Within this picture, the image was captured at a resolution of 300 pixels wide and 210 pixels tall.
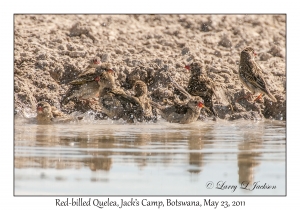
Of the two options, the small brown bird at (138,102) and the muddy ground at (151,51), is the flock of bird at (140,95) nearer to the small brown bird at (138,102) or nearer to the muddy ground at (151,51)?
the small brown bird at (138,102)

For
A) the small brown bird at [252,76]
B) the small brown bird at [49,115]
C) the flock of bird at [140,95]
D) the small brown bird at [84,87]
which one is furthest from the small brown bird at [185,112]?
the small brown bird at [49,115]

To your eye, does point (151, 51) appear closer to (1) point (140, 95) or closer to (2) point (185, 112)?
(1) point (140, 95)

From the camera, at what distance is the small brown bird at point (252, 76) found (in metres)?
12.9

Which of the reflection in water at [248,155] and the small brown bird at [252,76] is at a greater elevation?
the small brown bird at [252,76]

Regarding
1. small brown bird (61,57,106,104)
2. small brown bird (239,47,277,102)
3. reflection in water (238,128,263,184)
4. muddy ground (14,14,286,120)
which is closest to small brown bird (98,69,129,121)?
small brown bird (61,57,106,104)

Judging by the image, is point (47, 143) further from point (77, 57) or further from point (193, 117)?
point (77, 57)

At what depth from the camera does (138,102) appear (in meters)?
12.1

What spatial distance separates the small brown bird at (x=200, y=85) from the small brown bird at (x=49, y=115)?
2.02 metres

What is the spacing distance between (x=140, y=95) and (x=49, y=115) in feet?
4.94

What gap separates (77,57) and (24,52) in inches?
37.2

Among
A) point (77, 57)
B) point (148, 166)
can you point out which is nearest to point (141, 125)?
point (77, 57)

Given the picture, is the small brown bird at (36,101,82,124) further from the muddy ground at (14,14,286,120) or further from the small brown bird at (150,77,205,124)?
the small brown bird at (150,77,205,124)

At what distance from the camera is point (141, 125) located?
11961mm

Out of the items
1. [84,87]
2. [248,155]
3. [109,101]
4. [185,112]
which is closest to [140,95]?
[109,101]
